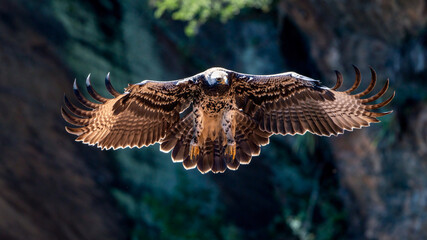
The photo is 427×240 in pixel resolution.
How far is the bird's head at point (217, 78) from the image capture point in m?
5.10

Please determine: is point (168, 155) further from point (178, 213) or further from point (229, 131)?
point (229, 131)

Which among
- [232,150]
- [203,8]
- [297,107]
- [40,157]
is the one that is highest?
[203,8]

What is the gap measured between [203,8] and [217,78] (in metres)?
6.07

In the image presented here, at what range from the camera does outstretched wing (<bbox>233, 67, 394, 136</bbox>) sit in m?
5.51

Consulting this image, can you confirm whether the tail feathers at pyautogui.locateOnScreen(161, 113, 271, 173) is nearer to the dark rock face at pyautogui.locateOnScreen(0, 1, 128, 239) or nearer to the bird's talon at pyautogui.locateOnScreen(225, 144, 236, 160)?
the bird's talon at pyautogui.locateOnScreen(225, 144, 236, 160)

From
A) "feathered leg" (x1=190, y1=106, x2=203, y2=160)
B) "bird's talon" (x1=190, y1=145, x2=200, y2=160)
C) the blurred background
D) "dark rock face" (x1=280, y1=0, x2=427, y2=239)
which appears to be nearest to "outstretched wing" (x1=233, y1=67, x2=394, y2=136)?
"feathered leg" (x1=190, y1=106, x2=203, y2=160)

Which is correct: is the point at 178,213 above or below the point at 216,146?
above

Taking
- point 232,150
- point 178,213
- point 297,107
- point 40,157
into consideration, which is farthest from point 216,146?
point 40,157

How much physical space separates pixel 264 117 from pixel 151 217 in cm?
577

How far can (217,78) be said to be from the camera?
16.7ft

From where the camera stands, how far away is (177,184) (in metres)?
10.9

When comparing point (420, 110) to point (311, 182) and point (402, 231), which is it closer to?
point (402, 231)

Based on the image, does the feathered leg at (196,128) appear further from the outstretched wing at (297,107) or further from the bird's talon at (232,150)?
the outstretched wing at (297,107)

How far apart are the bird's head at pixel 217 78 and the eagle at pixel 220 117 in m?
0.18
